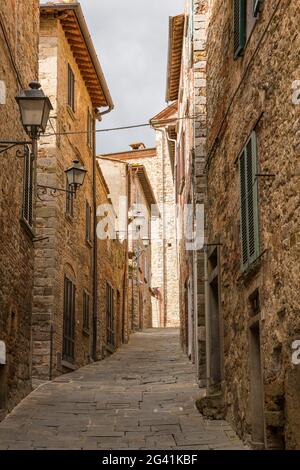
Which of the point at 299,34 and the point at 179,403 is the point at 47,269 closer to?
the point at 179,403

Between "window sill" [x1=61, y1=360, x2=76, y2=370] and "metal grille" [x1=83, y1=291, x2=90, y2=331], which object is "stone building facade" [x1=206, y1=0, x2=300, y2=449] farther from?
"metal grille" [x1=83, y1=291, x2=90, y2=331]

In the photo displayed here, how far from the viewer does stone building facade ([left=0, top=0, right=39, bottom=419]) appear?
1073cm

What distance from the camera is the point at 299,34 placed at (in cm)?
650

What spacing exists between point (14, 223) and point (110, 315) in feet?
37.7

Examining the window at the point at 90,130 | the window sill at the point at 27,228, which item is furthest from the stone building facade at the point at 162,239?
the window sill at the point at 27,228

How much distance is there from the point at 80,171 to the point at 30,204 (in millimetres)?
1418

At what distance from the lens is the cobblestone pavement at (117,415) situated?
30.4ft

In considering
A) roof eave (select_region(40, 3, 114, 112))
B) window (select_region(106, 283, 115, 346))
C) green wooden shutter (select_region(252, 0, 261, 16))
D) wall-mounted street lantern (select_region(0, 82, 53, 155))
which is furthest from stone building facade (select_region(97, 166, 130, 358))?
green wooden shutter (select_region(252, 0, 261, 16))

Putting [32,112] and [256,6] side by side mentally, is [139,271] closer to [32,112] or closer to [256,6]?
[32,112]

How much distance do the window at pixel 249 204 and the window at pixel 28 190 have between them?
463cm

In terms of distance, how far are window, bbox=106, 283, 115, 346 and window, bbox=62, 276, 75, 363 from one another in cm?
467

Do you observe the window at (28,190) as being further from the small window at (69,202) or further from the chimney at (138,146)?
the chimney at (138,146)
